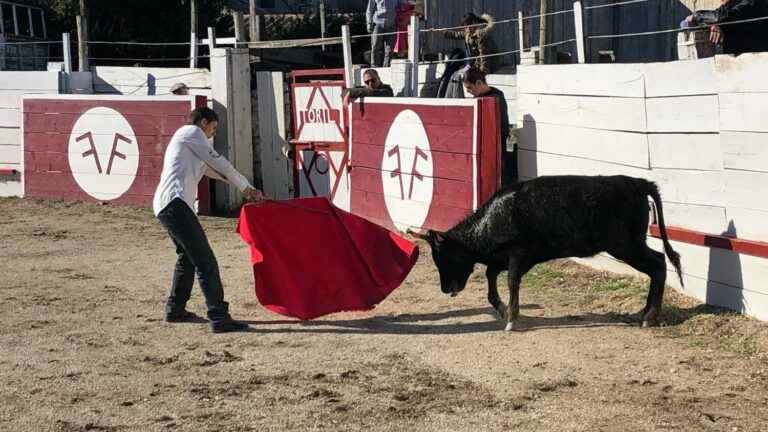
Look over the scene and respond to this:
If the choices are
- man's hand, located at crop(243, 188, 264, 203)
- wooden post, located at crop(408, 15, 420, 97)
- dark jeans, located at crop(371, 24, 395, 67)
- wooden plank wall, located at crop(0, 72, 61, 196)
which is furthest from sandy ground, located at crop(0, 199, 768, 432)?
wooden plank wall, located at crop(0, 72, 61, 196)

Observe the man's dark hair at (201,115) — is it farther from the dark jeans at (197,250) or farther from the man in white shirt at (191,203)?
the dark jeans at (197,250)

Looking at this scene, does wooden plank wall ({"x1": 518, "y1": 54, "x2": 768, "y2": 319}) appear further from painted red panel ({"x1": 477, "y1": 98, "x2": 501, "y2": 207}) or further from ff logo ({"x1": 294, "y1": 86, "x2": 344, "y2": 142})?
ff logo ({"x1": 294, "y1": 86, "x2": 344, "y2": 142})

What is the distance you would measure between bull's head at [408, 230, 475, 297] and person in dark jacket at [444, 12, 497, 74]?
3712mm

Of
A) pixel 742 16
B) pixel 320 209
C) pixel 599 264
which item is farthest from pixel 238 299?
pixel 742 16

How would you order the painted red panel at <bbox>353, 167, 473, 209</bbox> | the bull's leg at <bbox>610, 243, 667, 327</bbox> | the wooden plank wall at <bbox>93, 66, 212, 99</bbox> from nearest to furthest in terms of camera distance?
1. the bull's leg at <bbox>610, 243, 667, 327</bbox>
2. the painted red panel at <bbox>353, 167, 473, 209</bbox>
3. the wooden plank wall at <bbox>93, 66, 212, 99</bbox>

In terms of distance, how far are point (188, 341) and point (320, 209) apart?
5.14 feet

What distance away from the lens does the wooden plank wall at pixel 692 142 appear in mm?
6980

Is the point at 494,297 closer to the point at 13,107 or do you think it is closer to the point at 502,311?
the point at 502,311

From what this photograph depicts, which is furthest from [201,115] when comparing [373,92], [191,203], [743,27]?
[373,92]

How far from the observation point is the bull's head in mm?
7945

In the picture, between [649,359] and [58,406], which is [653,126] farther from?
[58,406]

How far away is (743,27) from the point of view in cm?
767

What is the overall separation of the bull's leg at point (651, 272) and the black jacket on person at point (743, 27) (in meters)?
1.52

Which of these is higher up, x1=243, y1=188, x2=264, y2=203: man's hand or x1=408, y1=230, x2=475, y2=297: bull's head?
x1=243, y1=188, x2=264, y2=203: man's hand
